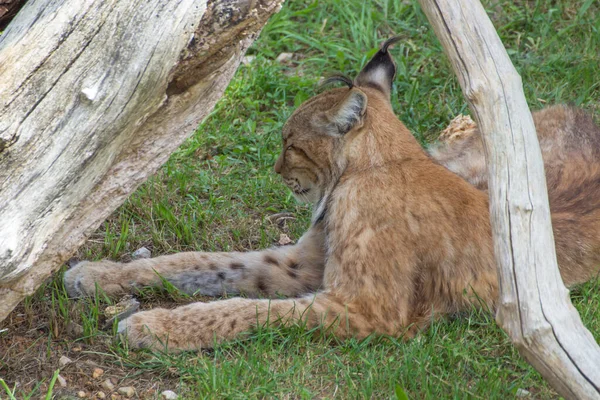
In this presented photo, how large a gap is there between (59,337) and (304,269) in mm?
1388

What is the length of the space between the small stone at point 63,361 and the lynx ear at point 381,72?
7.29ft

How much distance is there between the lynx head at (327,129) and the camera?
4.67m

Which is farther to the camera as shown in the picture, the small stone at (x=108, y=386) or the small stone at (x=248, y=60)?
the small stone at (x=248, y=60)

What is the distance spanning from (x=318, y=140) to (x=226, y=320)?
1.13 m

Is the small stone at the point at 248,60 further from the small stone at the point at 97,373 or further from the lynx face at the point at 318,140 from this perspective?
the small stone at the point at 97,373

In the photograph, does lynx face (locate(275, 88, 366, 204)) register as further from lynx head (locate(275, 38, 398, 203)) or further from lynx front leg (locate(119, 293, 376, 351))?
lynx front leg (locate(119, 293, 376, 351))

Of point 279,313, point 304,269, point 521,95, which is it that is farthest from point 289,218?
point 521,95

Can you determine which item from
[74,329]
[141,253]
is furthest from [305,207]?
[74,329]

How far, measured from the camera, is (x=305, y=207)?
577 centimetres

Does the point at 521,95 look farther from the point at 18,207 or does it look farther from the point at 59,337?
the point at 59,337

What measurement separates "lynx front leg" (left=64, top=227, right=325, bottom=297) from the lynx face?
27cm

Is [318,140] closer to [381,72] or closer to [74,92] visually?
[381,72]

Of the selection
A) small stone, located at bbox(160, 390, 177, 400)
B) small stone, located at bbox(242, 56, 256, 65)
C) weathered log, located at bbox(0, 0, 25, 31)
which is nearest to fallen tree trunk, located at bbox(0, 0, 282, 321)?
weathered log, located at bbox(0, 0, 25, 31)

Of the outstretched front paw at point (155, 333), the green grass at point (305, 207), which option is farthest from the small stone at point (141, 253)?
the outstretched front paw at point (155, 333)
